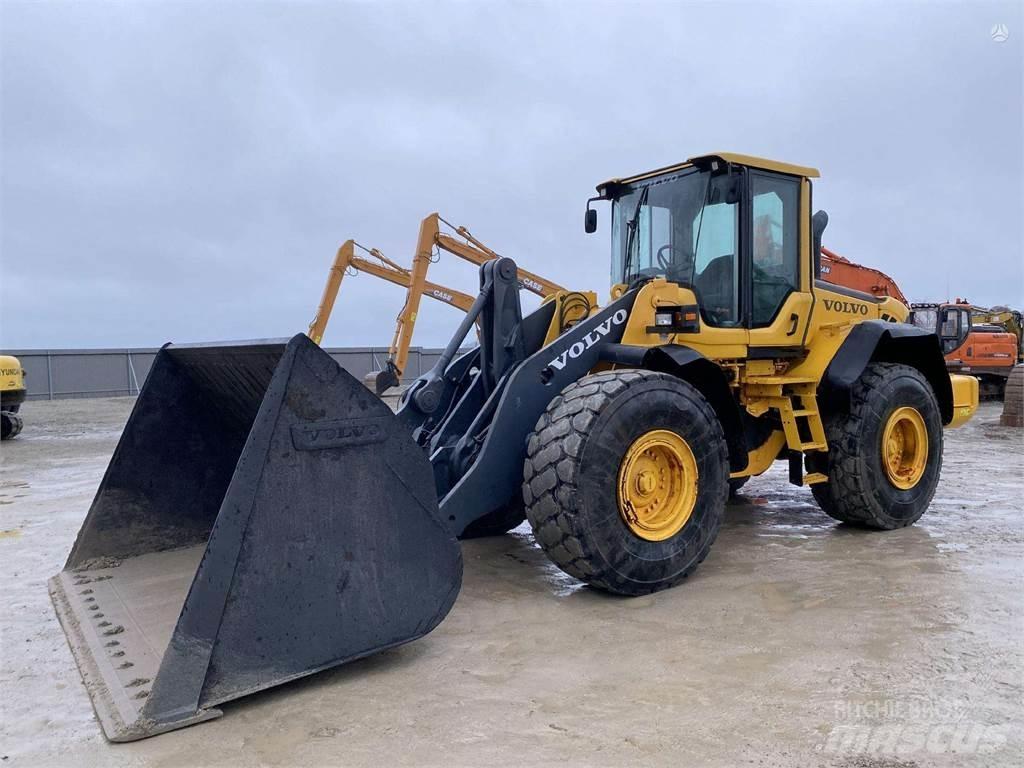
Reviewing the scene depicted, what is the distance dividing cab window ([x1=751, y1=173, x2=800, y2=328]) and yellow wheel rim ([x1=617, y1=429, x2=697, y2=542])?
4.45 ft

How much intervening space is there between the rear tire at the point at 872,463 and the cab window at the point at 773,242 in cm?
94

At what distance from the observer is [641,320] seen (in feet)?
16.0

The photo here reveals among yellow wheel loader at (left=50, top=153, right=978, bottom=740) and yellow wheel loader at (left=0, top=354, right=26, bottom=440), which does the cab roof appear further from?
yellow wheel loader at (left=0, top=354, right=26, bottom=440)

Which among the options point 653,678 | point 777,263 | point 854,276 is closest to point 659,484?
point 653,678

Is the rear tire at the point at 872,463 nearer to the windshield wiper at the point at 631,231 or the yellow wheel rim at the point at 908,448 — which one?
the yellow wheel rim at the point at 908,448

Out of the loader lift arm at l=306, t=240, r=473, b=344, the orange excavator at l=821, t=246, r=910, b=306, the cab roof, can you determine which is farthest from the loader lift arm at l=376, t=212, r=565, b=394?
the cab roof

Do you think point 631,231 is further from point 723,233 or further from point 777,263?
point 777,263

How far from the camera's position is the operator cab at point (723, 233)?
511 cm

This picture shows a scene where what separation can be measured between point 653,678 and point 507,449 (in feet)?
4.65

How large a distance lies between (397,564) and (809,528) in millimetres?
3740

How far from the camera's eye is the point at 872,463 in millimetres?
5605

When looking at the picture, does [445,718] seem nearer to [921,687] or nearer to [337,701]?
→ [337,701]

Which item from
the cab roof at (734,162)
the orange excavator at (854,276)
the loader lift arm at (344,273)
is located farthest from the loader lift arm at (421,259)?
the cab roof at (734,162)

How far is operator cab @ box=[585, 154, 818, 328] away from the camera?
16.8ft
